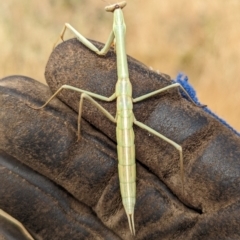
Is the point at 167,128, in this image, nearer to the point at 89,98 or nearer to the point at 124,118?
the point at 124,118

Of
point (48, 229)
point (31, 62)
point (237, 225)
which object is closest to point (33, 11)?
point (31, 62)

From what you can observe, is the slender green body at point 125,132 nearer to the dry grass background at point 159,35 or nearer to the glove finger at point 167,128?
the glove finger at point 167,128

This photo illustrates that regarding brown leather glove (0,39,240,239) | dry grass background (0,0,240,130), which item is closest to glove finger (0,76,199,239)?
brown leather glove (0,39,240,239)

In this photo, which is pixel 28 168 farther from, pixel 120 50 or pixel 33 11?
pixel 33 11

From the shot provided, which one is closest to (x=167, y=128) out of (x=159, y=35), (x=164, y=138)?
(x=164, y=138)

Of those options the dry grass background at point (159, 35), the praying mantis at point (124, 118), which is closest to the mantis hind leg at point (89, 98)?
the praying mantis at point (124, 118)

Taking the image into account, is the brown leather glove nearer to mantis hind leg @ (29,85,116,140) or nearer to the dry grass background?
mantis hind leg @ (29,85,116,140)
